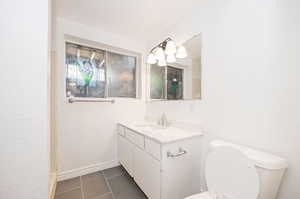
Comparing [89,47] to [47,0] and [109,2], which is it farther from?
[47,0]

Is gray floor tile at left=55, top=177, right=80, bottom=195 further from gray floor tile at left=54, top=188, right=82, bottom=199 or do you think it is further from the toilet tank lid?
the toilet tank lid

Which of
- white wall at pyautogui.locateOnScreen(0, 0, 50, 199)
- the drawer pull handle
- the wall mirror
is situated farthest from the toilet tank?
white wall at pyautogui.locateOnScreen(0, 0, 50, 199)

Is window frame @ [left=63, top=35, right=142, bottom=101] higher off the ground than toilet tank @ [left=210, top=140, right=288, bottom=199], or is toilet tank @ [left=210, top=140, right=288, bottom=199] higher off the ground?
window frame @ [left=63, top=35, right=142, bottom=101]

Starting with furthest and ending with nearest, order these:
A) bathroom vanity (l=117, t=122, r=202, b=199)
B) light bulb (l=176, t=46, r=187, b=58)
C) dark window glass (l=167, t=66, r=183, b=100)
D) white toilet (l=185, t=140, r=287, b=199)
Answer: dark window glass (l=167, t=66, r=183, b=100) < light bulb (l=176, t=46, r=187, b=58) < bathroom vanity (l=117, t=122, r=202, b=199) < white toilet (l=185, t=140, r=287, b=199)

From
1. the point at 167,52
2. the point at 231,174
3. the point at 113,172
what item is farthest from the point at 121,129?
the point at 231,174

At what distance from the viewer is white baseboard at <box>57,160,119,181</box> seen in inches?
74.1

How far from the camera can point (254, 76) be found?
1.05 m

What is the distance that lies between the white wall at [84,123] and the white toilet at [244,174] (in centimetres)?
163

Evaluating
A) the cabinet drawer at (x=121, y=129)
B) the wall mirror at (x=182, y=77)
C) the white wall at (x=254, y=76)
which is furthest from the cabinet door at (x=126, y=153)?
the white wall at (x=254, y=76)

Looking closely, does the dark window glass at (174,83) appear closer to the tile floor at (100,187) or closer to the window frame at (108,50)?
Answer: the window frame at (108,50)

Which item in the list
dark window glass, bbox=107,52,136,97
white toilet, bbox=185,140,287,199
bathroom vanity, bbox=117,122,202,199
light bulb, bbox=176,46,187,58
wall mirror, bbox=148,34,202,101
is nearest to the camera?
white toilet, bbox=185,140,287,199

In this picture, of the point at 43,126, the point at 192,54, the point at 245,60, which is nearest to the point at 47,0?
the point at 43,126

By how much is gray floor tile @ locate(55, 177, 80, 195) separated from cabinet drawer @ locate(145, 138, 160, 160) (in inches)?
46.6

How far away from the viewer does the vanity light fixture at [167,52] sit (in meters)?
1.74
